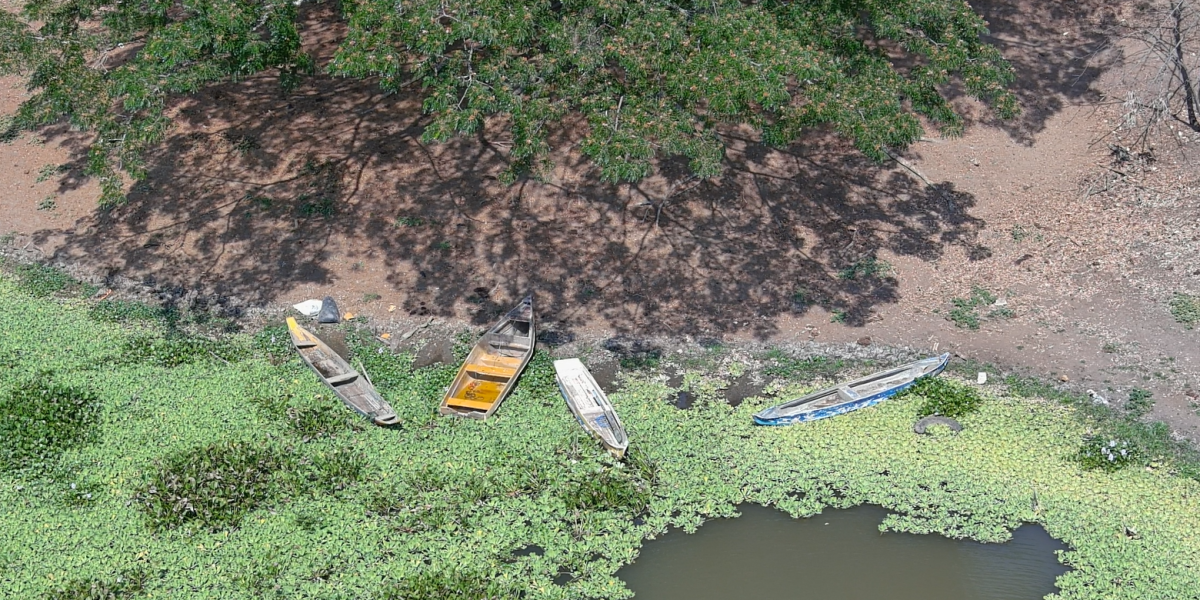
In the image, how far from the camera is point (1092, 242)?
16.9 metres

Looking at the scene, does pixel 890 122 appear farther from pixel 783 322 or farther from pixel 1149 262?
pixel 1149 262

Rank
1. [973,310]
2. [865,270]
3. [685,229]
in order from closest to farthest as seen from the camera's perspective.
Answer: [973,310] < [865,270] < [685,229]

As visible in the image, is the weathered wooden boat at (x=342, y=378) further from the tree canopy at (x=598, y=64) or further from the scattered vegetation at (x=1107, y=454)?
the scattered vegetation at (x=1107, y=454)

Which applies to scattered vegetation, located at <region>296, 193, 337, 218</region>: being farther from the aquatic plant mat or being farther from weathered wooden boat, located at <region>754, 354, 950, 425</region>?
weathered wooden boat, located at <region>754, 354, 950, 425</region>

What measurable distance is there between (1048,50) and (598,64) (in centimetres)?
1035

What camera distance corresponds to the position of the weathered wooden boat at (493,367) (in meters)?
14.0

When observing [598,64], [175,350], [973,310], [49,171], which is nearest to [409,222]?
[175,350]

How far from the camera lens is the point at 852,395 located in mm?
14094

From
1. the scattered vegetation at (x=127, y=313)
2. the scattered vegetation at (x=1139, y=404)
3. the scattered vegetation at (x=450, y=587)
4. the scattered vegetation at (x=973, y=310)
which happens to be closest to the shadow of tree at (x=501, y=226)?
the scattered vegetation at (x=127, y=313)

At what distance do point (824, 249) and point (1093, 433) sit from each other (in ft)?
16.3

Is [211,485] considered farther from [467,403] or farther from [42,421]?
[467,403]

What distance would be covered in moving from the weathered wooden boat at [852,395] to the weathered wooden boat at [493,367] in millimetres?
3304

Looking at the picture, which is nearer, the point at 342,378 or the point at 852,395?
the point at 852,395

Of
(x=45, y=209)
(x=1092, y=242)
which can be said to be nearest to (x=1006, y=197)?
(x=1092, y=242)
